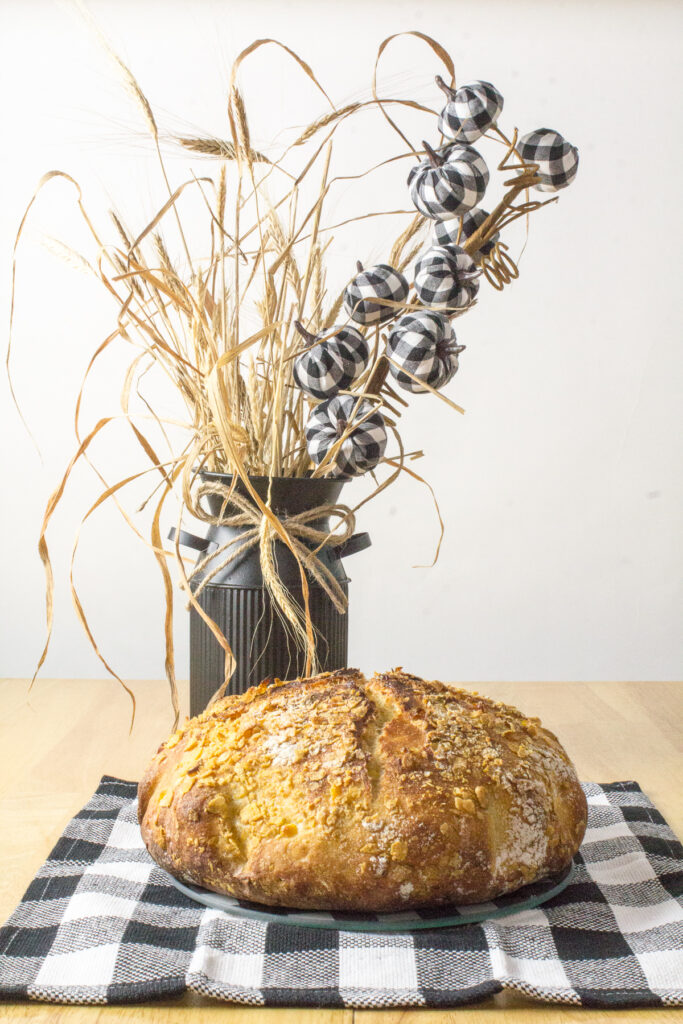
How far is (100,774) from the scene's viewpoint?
37.0 inches

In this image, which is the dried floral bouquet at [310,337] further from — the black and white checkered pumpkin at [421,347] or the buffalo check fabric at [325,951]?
the buffalo check fabric at [325,951]

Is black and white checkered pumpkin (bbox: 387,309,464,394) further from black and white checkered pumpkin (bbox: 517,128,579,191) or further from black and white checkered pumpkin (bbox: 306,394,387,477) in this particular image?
black and white checkered pumpkin (bbox: 517,128,579,191)

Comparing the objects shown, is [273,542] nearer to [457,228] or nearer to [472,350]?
[457,228]

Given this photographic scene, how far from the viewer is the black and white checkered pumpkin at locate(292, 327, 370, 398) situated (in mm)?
719

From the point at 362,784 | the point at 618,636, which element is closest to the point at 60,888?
the point at 362,784

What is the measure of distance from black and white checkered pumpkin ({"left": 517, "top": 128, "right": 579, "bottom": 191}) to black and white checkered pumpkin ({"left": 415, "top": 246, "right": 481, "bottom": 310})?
4.3 inches

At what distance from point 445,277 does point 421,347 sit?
2.2 inches

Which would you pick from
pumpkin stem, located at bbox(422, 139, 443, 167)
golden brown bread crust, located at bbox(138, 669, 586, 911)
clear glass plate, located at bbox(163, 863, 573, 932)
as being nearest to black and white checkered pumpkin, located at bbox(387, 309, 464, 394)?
pumpkin stem, located at bbox(422, 139, 443, 167)

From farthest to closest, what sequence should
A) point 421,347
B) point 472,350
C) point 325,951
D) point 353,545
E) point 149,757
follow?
point 472,350
point 149,757
point 353,545
point 421,347
point 325,951

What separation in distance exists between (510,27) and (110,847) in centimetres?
148

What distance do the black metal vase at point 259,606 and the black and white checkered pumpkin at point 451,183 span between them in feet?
0.76

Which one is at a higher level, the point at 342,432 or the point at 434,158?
the point at 434,158

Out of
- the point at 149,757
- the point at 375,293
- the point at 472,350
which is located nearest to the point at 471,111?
the point at 375,293

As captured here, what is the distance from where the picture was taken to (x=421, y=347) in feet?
2.29
